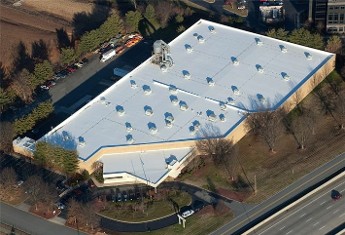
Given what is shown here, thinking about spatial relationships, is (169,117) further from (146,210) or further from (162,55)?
(146,210)

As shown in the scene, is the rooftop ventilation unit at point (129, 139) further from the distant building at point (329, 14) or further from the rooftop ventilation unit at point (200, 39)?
the distant building at point (329, 14)

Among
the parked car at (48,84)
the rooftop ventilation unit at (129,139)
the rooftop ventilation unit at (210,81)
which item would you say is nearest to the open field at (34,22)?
the parked car at (48,84)

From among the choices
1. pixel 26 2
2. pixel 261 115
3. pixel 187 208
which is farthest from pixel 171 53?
pixel 26 2

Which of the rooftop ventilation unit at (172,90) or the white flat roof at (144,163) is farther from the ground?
the rooftop ventilation unit at (172,90)

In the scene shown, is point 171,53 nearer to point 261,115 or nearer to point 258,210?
point 261,115

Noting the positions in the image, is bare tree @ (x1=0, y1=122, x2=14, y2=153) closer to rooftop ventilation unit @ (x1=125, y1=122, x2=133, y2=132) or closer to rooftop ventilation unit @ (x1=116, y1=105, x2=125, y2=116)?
rooftop ventilation unit @ (x1=116, y1=105, x2=125, y2=116)

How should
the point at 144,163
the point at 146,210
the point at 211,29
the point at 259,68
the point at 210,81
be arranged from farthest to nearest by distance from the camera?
the point at 211,29 → the point at 259,68 → the point at 210,81 → the point at 144,163 → the point at 146,210

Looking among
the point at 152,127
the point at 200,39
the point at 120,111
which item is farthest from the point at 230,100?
the point at 200,39
